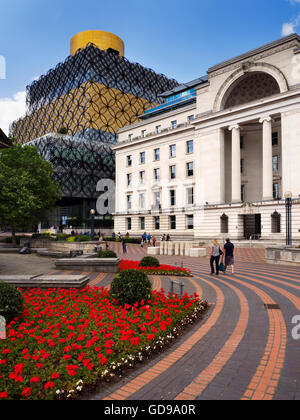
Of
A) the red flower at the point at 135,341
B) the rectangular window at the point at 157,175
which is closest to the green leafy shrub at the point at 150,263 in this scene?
the red flower at the point at 135,341

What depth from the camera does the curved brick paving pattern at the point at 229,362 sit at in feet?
14.5

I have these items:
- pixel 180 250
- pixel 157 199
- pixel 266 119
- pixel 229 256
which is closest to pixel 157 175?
pixel 157 199

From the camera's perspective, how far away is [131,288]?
8797 mm

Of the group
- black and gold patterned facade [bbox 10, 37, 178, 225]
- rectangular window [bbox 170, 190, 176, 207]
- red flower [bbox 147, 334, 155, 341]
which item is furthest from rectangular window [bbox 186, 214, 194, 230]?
red flower [bbox 147, 334, 155, 341]

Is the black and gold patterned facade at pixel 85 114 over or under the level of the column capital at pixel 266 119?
over

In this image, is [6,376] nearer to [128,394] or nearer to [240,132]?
[128,394]

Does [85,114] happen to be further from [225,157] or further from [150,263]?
[150,263]

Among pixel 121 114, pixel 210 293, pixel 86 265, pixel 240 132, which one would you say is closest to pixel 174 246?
pixel 86 265

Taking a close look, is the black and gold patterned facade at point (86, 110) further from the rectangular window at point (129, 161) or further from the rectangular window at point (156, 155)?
the rectangular window at point (156, 155)

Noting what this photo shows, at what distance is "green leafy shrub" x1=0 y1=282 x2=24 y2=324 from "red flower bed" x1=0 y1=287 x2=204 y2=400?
19 cm

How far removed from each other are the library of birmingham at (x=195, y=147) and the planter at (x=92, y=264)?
1457 cm

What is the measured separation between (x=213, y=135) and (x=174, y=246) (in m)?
22.6

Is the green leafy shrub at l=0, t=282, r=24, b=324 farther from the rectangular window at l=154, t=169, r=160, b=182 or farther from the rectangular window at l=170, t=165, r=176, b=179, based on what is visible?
the rectangular window at l=154, t=169, r=160, b=182

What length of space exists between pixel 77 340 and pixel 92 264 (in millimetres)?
10141
